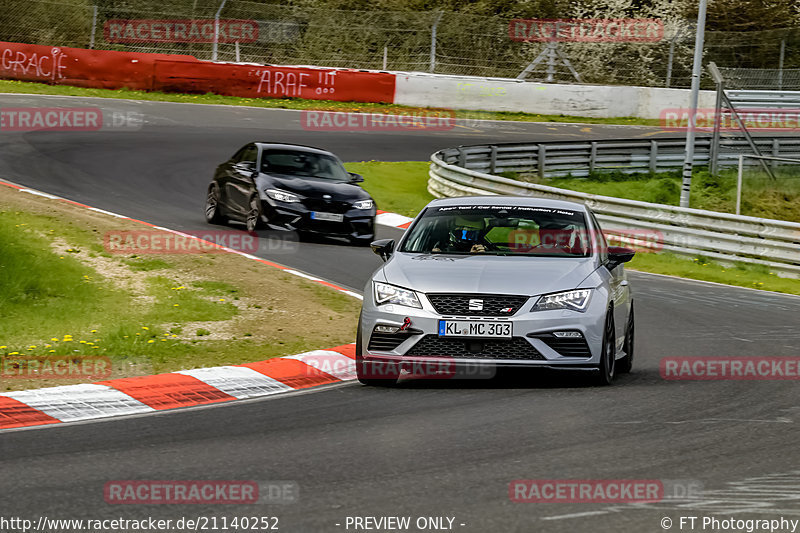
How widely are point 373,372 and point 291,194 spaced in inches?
374

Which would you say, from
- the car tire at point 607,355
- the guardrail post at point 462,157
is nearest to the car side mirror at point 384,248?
the car tire at point 607,355

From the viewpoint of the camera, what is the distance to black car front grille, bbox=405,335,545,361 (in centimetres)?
905

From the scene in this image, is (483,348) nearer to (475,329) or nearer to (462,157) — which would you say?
(475,329)

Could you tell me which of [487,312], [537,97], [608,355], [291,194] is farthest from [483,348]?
[537,97]

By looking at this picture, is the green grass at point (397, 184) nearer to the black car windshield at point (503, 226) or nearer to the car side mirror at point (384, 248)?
the black car windshield at point (503, 226)

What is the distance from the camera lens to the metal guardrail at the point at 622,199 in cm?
2058

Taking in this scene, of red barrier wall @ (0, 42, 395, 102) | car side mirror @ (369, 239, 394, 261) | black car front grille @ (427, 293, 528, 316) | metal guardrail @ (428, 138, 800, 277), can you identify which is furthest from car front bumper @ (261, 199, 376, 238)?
red barrier wall @ (0, 42, 395, 102)

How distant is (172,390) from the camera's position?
9.13 meters

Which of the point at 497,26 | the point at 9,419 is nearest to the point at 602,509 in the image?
the point at 9,419

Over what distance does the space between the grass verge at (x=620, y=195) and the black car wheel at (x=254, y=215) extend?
19.9 feet

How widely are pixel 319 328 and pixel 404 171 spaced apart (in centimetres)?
1871

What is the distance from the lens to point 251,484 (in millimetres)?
6266

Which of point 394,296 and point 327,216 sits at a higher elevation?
point 394,296

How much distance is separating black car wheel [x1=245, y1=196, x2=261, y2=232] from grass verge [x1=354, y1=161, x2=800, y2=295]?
19.9 feet
